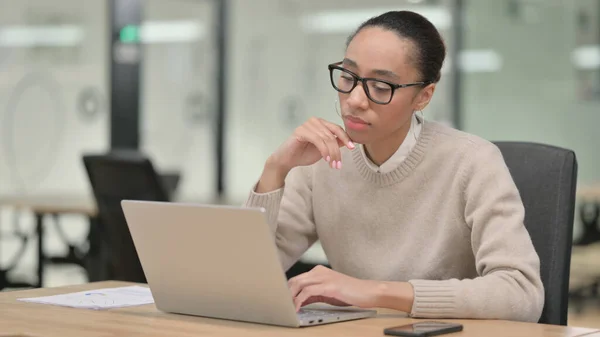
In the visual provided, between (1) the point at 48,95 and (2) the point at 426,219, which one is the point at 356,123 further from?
(1) the point at 48,95

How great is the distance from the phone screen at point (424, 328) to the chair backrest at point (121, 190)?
6.17ft

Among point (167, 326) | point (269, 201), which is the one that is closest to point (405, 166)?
point (269, 201)

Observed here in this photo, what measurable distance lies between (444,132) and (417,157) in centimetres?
8

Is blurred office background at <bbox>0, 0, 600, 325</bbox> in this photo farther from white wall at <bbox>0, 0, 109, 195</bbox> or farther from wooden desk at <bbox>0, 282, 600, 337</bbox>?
wooden desk at <bbox>0, 282, 600, 337</bbox>

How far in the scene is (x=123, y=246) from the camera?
3.54 metres

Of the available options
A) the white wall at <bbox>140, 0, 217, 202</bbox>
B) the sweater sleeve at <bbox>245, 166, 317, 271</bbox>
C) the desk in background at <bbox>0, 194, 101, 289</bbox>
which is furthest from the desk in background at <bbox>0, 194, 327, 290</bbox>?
the sweater sleeve at <bbox>245, 166, 317, 271</bbox>

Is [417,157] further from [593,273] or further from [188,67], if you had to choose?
[188,67]

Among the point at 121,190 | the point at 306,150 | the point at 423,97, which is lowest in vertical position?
the point at 121,190

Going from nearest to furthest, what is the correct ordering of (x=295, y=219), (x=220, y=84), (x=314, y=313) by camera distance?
(x=314, y=313), (x=295, y=219), (x=220, y=84)

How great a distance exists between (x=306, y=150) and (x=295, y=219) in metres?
0.22

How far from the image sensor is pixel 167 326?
5.42ft

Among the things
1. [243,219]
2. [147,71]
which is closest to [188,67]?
[147,71]

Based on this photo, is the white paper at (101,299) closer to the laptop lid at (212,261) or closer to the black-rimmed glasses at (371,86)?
the laptop lid at (212,261)

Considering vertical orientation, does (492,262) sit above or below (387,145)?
below
